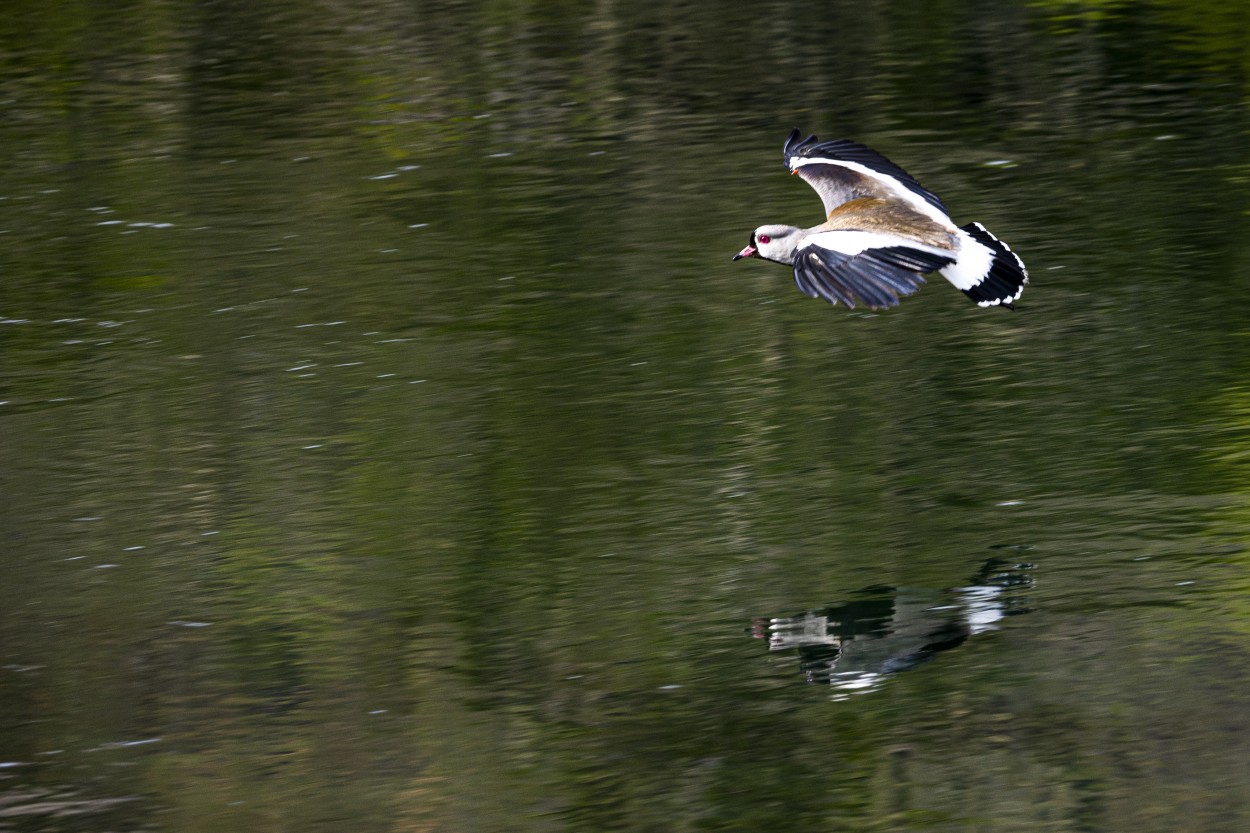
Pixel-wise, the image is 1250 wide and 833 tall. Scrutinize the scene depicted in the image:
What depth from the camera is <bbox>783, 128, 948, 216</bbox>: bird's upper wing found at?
10086mm

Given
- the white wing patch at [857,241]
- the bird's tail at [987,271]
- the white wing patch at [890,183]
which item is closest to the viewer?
the white wing patch at [857,241]

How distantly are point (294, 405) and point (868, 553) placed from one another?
13.4ft

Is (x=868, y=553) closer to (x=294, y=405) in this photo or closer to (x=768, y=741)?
(x=768, y=741)

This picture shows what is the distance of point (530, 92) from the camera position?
1816cm

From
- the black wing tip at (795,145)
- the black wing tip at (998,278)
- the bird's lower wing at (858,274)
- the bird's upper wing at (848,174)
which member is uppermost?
the black wing tip at (795,145)

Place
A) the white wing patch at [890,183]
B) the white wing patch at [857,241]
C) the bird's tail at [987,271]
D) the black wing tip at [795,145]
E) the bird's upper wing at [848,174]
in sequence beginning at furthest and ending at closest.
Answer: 1. the black wing tip at [795,145]
2. the bird's upper wing at [848,174]
3. the white wing patch at [890,183]
4. the bird's tail at [987,271]
5. the white wing patch at [857,241]

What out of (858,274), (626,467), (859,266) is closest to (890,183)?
(859,266)

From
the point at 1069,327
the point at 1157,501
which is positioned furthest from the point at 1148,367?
the point at 1157,501

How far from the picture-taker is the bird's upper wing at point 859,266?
8.29 metres

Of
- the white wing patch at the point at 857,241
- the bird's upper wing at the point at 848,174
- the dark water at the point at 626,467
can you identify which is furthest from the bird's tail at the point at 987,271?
the dark water at the point at 626,467

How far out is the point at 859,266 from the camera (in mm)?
8547

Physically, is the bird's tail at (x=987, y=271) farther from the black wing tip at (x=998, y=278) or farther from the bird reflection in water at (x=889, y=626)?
the bird reflection in water at (x=889, y=626)

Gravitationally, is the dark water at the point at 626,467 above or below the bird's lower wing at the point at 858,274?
below

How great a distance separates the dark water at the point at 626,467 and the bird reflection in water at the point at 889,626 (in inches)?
1.0
